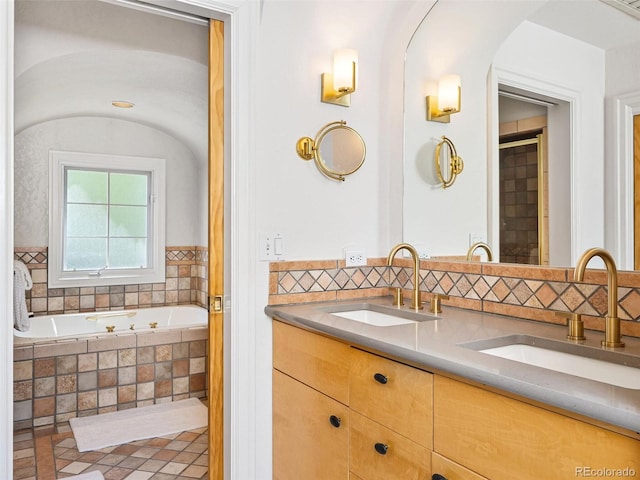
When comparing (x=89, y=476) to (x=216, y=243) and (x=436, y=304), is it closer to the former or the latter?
(x=216, y=243)

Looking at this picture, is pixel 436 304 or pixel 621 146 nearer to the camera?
pixel 621 146

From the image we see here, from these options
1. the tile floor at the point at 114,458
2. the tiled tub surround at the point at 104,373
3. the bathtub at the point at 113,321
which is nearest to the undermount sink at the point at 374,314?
the tile floor at the point at 114,458

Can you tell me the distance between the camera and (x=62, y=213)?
14.7 ft

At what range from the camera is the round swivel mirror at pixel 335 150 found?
6.93ft

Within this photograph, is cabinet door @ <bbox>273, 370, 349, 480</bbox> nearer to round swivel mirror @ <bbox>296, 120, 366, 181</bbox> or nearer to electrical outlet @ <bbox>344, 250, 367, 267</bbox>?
electrical outlet @ <bbox>344, 250, 367, 267</bbox>

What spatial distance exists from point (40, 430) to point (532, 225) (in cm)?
309

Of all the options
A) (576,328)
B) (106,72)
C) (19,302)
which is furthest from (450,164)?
(19,302)

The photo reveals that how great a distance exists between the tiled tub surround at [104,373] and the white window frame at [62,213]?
1.48m

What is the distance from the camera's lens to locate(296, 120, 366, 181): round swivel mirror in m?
2.11

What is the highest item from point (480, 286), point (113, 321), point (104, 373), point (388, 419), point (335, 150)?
point (335, 150)

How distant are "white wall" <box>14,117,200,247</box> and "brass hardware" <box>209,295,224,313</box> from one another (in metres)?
2.90

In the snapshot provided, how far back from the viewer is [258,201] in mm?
2006

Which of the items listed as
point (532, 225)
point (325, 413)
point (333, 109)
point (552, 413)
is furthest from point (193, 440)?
point (552, 413)

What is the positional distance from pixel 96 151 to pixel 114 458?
2.96 metres
